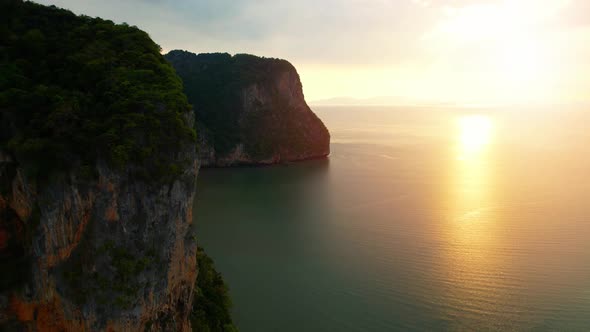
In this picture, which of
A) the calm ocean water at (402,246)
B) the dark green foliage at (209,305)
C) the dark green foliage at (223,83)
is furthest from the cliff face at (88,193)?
the dark green foliage at (223,83)

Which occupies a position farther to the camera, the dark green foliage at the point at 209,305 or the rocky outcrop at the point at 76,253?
the dark green foliage at the point at 209,305

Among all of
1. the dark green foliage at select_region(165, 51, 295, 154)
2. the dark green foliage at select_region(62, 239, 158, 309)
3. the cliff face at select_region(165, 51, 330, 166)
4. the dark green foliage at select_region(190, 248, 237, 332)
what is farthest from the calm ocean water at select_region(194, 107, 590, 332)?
the dark green foliage at select_region(165, 51, 295, 154)

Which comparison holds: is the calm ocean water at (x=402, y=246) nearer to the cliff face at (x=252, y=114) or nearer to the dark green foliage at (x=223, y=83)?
the cliff face at (x=252, y=114)

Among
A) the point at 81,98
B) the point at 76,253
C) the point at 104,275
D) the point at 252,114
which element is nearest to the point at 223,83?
the point at 252,114

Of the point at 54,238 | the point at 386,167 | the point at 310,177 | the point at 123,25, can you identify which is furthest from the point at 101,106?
the point at 386,167

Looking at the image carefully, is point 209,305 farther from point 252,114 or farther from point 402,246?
point 252,114

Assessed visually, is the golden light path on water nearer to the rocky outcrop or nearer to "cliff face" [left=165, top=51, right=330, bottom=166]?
the rocky outcrop

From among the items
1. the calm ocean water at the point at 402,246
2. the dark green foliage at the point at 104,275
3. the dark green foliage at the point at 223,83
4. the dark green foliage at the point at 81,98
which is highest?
the dark green foliage at the point at 223,83
